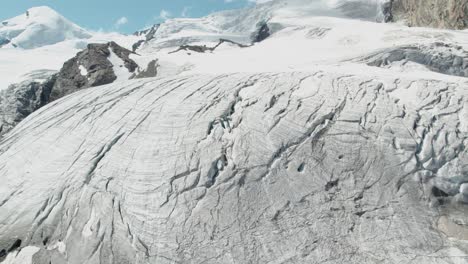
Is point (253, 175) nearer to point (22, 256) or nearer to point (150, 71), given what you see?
point (22, 256)

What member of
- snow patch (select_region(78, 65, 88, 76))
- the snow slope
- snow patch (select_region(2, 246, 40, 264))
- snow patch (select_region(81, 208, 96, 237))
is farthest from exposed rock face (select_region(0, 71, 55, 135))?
the snow slope

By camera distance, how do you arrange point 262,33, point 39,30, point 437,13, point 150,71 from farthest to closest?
1. point 39,30
2. point 262,33
3. point 437,13
4. point 150,71

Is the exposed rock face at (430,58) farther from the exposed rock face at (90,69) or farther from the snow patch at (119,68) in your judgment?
the exposed rock face at (90,69)

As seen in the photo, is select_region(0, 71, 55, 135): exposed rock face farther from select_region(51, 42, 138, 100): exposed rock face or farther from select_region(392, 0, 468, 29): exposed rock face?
select_region(392, 0, 468, 29): exposed rock face

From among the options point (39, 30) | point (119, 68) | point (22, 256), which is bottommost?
point (39, 30)

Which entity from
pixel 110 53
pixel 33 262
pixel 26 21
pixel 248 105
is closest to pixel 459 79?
pixel 248 105

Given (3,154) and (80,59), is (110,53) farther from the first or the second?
(3,154)

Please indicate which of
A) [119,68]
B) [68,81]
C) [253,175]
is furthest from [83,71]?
[253,175]

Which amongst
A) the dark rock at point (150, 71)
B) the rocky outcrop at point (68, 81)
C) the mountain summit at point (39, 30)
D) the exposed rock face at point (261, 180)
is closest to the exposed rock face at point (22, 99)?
the rocky outcrop at point (68, 81)
